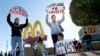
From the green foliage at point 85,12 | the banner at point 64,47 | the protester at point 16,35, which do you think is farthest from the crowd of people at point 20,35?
the green foliage at point 85,12

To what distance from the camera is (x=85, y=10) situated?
25297 mm

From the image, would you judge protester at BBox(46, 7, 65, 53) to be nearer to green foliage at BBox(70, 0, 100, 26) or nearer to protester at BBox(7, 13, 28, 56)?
protester at BBox(7, 13, 28, 56)

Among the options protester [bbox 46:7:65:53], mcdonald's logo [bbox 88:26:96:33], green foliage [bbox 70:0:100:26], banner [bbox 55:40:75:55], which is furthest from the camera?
mcdonald's logo [bbox 88:26:96:33]

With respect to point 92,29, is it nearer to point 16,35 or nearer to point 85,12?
point 85,12

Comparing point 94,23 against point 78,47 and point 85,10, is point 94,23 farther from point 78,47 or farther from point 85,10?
point 78,47

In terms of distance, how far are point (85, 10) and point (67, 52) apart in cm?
1429

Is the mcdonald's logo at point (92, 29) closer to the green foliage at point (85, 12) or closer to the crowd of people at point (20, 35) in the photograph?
the green foliage at point (85, 12)

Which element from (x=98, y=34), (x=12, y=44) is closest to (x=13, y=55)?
(x=12, y=44)

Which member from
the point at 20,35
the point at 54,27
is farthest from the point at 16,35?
the point at 54,27

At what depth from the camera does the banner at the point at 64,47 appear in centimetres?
1165

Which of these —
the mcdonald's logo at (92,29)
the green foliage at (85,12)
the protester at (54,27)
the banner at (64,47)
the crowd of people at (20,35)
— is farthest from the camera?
the mcdonald's logo at (92,29)

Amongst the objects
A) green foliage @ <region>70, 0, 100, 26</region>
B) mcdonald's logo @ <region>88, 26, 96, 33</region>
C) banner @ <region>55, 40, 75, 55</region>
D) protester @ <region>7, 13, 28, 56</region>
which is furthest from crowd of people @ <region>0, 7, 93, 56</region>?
mcdonald's logo @ <region>88, 26, 96, 33</region>

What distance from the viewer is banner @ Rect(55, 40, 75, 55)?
11648mm

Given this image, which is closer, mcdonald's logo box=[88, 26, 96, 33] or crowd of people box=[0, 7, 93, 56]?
crowd of people box=[0, 7, 93, 56]
